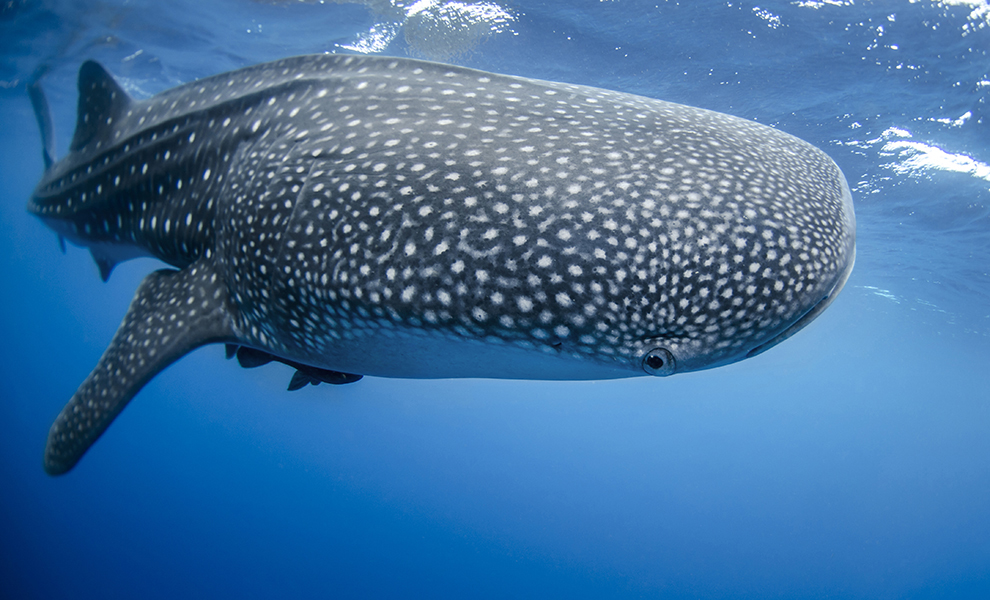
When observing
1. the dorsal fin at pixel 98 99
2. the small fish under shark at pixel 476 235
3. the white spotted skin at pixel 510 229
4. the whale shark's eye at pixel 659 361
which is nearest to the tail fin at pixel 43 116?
the dorsal fin at pixel 98 99

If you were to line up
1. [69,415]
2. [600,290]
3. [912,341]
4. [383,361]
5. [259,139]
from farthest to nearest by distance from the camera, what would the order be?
[912,341] → [69,415] → [259,139] → [383,361] → [600,290]

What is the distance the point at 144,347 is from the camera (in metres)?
2.51

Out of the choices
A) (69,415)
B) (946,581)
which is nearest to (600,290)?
(69,415)

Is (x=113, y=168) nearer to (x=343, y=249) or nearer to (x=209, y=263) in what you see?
(x=209, y=263)

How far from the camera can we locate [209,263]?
2.49 m

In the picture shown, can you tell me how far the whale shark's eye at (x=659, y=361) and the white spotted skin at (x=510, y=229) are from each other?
0.8 inches

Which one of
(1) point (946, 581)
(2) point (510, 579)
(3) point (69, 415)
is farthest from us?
(1) point (946, 581)

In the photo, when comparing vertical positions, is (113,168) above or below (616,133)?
below

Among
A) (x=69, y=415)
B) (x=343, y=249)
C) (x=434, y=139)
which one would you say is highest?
(x=434, y=139)

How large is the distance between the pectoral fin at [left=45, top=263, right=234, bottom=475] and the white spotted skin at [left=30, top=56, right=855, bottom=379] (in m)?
0.15

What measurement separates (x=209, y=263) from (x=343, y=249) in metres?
1.19

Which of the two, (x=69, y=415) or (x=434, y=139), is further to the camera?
(x=69, y=415)

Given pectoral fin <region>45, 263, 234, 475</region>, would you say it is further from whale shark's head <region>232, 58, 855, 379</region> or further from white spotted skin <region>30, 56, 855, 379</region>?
whale shark's head <region>232, 58, 855, 379</region>

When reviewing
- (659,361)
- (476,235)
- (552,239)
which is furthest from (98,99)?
(659,361)
